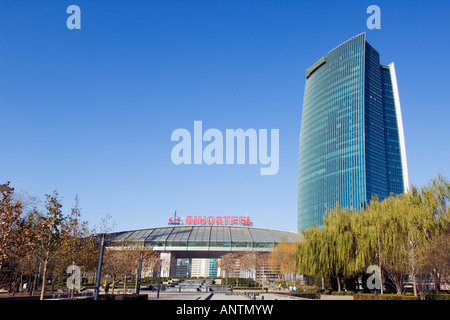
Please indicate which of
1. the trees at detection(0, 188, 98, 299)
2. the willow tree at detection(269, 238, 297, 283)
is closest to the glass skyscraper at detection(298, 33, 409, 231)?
the willow tree at detection(269, 238, 297, 283)

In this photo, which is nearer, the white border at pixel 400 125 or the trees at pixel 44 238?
the trees at pixel 44 238

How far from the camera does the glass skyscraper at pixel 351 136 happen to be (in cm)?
13000

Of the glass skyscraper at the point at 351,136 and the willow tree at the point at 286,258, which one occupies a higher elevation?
the glass skyscraper at the point at 351,136

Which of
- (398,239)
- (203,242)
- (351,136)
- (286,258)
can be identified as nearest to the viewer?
(398,239)

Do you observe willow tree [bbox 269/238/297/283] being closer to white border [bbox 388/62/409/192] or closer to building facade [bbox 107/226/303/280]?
building facade [bbox 107/226/303/280]

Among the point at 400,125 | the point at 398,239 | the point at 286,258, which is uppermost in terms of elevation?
the point at 400,125

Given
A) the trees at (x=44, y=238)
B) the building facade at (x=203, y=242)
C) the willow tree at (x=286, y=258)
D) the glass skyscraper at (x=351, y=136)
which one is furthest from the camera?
the glass skyscraper at (x=351, y=136)

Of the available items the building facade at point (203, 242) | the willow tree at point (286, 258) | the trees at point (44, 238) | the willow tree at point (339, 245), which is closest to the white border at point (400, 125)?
the building facade at point (203, 242)

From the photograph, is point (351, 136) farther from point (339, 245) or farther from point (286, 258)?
point (339, 245)

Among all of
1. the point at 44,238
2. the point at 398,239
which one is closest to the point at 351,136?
the point at 398,239

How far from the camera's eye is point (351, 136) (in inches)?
5266

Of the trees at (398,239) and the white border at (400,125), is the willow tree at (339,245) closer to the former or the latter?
the trees at (398,239)

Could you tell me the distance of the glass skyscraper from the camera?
130 m
